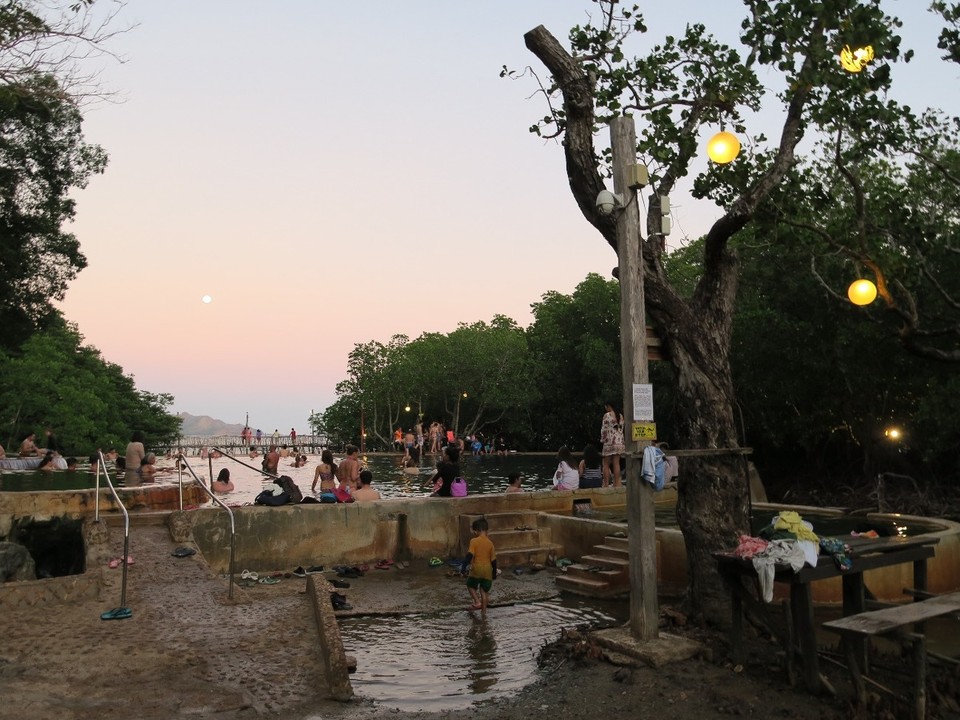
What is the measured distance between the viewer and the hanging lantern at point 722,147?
962 centimetres

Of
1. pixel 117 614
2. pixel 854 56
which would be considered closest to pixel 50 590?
pixel 117 614

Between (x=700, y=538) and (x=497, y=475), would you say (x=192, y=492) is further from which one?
(x=497, y=475)

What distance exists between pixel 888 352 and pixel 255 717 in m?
19.8

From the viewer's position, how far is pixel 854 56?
35.6ft

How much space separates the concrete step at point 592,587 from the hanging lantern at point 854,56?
25.7ft

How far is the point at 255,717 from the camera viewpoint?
21.0 ft

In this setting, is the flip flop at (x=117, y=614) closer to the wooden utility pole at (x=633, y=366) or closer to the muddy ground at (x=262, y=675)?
the muddy ground at (x=262, y=675)

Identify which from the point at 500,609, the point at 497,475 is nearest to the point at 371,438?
the point at 497,475

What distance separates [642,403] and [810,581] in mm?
2242

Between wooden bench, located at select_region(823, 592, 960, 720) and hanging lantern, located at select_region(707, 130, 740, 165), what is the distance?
5.12m

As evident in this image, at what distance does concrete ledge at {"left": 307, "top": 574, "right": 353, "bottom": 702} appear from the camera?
7.09 m

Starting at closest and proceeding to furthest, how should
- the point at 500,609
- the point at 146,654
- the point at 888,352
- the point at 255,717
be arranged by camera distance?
the point at 255,717 → the point at 146,654 → the point at 500,609 → the point at 888,352

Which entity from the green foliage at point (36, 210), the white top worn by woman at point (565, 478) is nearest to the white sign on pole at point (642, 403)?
the white top worn by woman at point (565, 478)

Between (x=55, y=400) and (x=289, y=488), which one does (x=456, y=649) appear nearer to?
(x=289, y=488)
